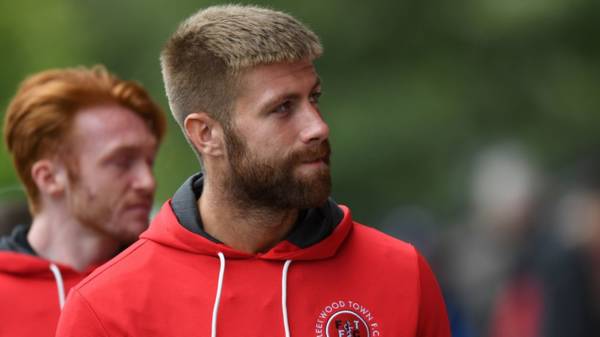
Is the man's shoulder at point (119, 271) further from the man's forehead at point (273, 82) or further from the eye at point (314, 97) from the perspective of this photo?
the eye at point (314, 97)

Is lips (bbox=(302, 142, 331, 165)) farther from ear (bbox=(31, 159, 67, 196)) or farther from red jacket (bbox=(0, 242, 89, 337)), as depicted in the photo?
ear (bbox=(31, 159, 67, 196))

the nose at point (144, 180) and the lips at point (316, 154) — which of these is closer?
the lips at point (316, 154)

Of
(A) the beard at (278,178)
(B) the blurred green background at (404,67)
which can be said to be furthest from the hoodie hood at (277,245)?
(B) the blurred green background at (404,67)

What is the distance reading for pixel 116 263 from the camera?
4.36 m

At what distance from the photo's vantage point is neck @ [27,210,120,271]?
221 inches

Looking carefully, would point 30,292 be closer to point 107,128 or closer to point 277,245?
point 107,128

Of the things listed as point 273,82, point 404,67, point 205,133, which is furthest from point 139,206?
point 404,67

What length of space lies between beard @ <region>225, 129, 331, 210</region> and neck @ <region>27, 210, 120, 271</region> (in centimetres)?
144

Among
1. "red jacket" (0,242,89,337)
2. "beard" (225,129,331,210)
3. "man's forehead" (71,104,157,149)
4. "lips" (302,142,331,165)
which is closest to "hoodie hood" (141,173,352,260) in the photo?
"beard" (225,129,331,210)

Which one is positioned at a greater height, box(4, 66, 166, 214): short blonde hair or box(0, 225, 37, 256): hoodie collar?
box(4, 66, 166, 214): short blonde hair

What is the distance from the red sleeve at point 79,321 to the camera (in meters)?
4.21

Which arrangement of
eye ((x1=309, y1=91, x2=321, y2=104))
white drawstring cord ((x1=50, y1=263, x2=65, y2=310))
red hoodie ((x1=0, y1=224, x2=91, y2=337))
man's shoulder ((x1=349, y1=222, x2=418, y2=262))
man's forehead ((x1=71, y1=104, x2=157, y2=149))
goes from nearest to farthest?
1. eye ((x1=309, y1=91, x2=321, y2=104))
2. man's shoulder ((x1=349, y1=222, x2=418, y2=262))
3. red hoodie ((x1=0, y1=224, x2=91, y2=337))
4. white drawstring cord ((x1=50, y1=263, x2=65, y2=310))
5. man's forehead ((x1=71, y1=104, x2=157, y2=149))

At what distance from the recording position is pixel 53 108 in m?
5.76

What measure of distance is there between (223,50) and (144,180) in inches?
60.7
